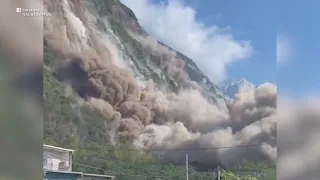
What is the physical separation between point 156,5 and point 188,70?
1.69 feet

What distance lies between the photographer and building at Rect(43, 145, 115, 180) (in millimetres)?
3650

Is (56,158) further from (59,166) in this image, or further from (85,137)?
(85,137)

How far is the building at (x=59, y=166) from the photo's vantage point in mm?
3650

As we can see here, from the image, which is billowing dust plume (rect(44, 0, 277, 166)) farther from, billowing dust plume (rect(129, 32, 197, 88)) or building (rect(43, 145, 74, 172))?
building (rect(43, 145, 74, 172))

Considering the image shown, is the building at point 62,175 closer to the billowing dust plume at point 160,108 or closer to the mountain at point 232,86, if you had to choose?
the billowing dust plume at point 160,108

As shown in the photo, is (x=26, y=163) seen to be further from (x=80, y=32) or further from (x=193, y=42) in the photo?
(x=193, y=42)

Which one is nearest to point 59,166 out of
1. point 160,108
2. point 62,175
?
point 62,175

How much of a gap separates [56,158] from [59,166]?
0.07m

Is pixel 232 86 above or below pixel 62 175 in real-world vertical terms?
above

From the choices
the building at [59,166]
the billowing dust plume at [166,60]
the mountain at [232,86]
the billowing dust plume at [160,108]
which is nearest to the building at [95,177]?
the building at [59,166]

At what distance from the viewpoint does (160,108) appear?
12.1ft

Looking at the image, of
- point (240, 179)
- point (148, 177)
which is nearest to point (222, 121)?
point (240, 179)

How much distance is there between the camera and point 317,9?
11.2 feet

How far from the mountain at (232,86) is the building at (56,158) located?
1.19 meters
